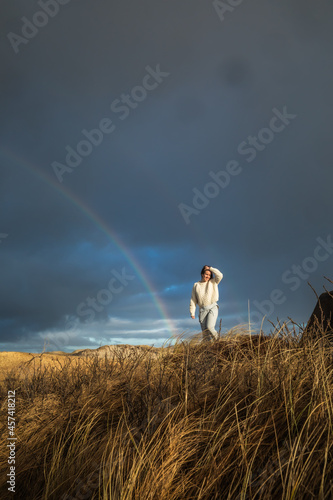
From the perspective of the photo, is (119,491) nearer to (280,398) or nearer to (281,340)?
(280,398)

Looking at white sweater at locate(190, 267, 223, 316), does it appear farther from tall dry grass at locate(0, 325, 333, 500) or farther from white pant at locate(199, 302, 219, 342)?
tall dry grass at locate(0, 325, 333, 500)

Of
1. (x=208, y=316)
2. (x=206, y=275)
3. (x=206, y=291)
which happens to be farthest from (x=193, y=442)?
(x=206, y=275)

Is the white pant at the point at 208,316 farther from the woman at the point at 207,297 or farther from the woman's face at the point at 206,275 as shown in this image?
the woman's face at the point at 206,275

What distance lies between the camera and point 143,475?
2824 millimetres

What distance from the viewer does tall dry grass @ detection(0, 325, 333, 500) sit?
8.46 feet

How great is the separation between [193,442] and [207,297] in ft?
26.3

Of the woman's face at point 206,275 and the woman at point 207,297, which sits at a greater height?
the woman's face at point 206,275

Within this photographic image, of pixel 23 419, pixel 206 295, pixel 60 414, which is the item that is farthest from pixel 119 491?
pixel 206 295

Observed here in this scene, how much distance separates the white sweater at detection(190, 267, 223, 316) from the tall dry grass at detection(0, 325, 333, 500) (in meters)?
6.17

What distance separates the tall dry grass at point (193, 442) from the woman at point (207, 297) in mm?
6080

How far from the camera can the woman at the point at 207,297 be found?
1097cm

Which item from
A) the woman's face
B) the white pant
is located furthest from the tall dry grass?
the woman's face

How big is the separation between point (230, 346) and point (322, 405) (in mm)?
3478

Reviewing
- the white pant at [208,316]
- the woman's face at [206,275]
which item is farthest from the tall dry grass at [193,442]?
the woman's face at [206,275]
